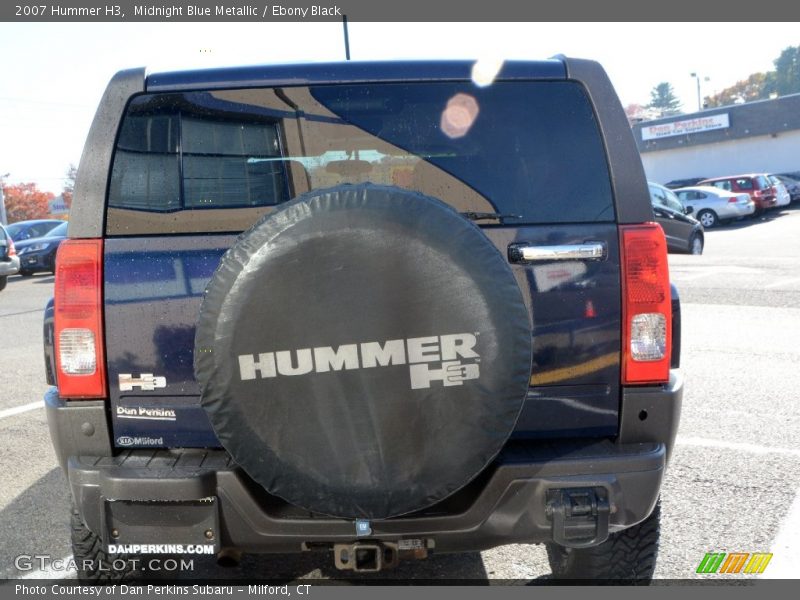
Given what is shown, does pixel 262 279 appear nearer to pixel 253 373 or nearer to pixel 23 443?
pixel 253 373

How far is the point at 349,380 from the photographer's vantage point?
2.28m

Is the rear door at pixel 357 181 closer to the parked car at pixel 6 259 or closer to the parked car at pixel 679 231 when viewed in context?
the parked car at pixel 679 231

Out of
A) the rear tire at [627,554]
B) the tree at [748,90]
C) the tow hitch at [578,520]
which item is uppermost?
the tree at [748,90]

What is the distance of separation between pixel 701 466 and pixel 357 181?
308cm

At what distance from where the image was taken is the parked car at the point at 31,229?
72.7 ft

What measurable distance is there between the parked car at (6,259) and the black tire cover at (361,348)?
621 inches

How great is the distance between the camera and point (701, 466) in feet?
15.6

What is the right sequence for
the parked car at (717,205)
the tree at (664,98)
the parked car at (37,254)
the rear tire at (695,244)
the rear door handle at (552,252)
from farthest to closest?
the tree at (664,98) < the parked car at (717,205) < the parked car at (37,254) < the rear tire at (695,244) < the rear door handle at (552,252)

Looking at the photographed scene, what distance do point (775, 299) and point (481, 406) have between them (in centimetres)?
1018

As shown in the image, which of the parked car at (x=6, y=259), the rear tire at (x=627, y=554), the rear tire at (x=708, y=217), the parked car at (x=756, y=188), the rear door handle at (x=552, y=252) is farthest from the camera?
the parked car at (x=756, y=188)

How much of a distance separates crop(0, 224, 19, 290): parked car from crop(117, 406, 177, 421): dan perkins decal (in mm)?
15184

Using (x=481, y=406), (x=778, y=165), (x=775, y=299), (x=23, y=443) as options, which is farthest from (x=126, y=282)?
(x=778, y=165)

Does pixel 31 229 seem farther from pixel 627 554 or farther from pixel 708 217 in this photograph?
pixel 708 217

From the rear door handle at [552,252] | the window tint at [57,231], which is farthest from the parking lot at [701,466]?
the window tint at [57,231]
